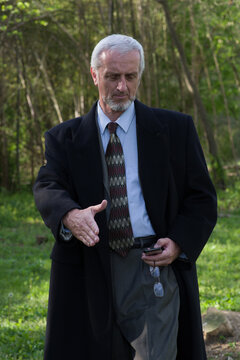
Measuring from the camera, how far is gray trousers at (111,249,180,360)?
8.32 feet

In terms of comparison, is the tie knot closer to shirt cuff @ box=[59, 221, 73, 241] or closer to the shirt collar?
the shirt collar

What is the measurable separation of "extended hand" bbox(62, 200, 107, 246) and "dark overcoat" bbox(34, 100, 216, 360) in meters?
0.19

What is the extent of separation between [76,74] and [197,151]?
1377 cm

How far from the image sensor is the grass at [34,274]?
4773 millimetres

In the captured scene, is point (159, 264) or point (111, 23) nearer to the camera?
point (159, 264)

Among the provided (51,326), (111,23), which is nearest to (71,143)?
(51,326)

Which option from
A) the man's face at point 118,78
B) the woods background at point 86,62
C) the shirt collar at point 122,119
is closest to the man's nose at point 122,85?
the man's face at point 118,78

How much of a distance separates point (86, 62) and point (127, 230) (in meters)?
11.0

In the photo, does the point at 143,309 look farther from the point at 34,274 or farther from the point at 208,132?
the point at 208,132

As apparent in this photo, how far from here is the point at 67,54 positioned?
606 inches

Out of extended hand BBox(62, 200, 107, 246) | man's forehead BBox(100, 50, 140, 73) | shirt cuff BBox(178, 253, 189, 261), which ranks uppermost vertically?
man's forehead BBox(100, 50, 140, 73)

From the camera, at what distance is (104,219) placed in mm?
2502

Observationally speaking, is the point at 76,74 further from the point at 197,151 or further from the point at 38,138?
the point at 197,151

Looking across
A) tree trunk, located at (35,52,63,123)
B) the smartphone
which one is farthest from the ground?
tree trunk, located at (35,52,63,123)
